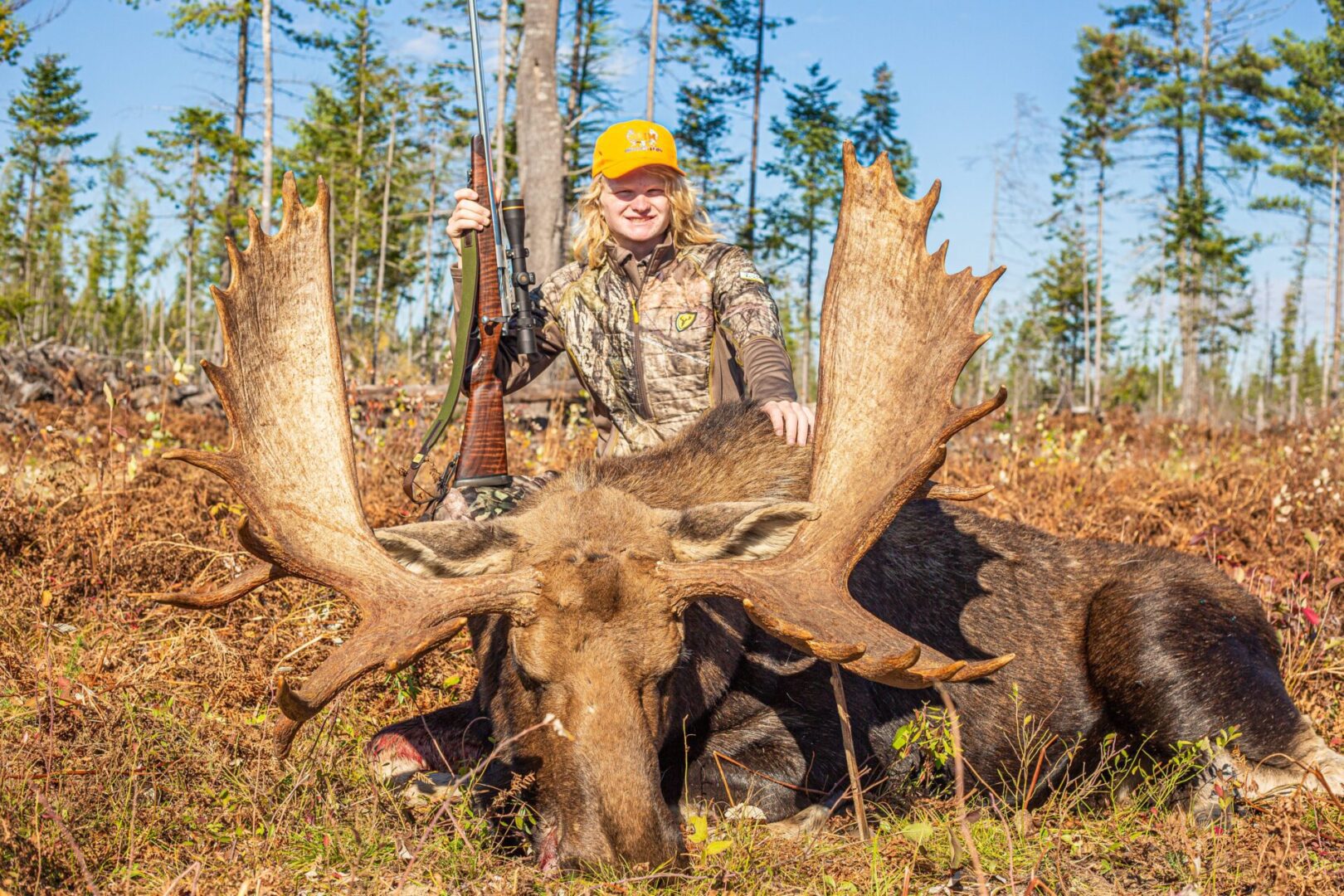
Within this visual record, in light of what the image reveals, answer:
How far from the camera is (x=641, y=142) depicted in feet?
19.3

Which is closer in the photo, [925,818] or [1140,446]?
[925,818]

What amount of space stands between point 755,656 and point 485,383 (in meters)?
2.34

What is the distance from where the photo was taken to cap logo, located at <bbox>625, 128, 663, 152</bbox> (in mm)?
5855

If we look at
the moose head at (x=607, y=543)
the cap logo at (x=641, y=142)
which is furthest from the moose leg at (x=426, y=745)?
the cap logo at (x=641, y=142)

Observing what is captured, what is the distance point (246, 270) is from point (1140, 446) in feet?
50.7

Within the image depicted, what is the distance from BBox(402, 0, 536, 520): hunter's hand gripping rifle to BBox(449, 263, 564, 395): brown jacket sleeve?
9 centimetres

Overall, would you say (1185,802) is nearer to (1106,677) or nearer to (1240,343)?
(1106,677)

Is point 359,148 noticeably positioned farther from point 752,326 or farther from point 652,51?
point 752,326

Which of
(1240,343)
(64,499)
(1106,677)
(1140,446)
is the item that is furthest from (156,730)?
(1240,343)

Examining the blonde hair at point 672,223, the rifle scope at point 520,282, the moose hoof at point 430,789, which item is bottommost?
the moose hoof at point 430,789

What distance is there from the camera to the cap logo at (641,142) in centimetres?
586

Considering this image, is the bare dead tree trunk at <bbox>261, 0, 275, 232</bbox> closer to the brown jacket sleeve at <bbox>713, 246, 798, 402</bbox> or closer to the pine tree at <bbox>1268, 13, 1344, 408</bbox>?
the brown jacket sleeve at <bbox>713, 246, 798, 402</bbox>

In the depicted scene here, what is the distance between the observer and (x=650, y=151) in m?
5.85

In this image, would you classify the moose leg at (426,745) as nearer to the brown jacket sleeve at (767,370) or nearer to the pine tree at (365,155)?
the brown jacket sleeve at (767,370)
